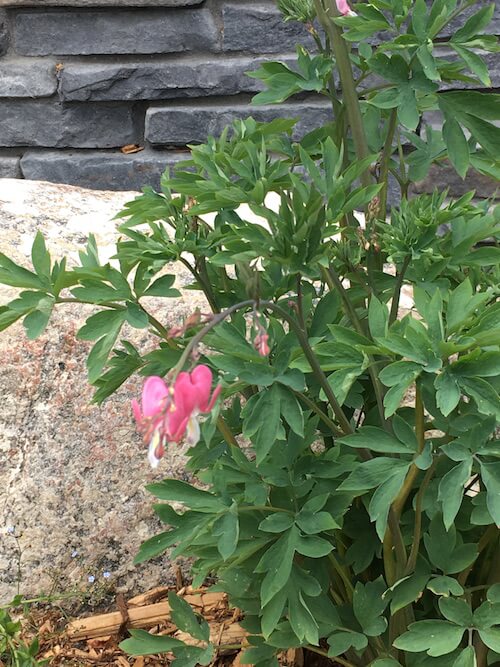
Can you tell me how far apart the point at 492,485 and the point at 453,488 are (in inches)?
2.1

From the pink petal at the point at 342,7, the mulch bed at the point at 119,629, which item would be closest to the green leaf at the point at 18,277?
the pink petal at the point at 342,7

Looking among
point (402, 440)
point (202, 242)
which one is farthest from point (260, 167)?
point (402, 440)

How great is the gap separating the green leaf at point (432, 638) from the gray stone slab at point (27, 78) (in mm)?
2073

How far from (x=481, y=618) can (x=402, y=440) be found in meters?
0.25

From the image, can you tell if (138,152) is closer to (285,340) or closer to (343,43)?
(343,43)

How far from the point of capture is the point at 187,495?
1.07m

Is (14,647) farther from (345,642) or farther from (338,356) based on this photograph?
(338,356)

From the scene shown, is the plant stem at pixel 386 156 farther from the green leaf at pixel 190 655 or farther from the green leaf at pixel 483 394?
the green leaf at pixel 190 655

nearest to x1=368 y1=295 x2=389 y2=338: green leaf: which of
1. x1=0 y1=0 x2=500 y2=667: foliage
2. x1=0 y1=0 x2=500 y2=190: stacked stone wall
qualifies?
x1=0 y1=0 x2=500 y2=667: foliage

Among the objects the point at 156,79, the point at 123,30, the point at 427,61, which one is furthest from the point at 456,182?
the point at 427,61

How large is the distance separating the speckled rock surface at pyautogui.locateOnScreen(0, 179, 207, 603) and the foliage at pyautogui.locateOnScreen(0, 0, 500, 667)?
405 mm

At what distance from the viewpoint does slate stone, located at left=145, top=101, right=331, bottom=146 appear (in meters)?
2.54

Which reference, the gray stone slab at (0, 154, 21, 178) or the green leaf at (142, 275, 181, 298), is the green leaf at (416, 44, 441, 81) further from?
the gray stone slab at (0, 154, 21, 178)

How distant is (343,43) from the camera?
3.68 feet
